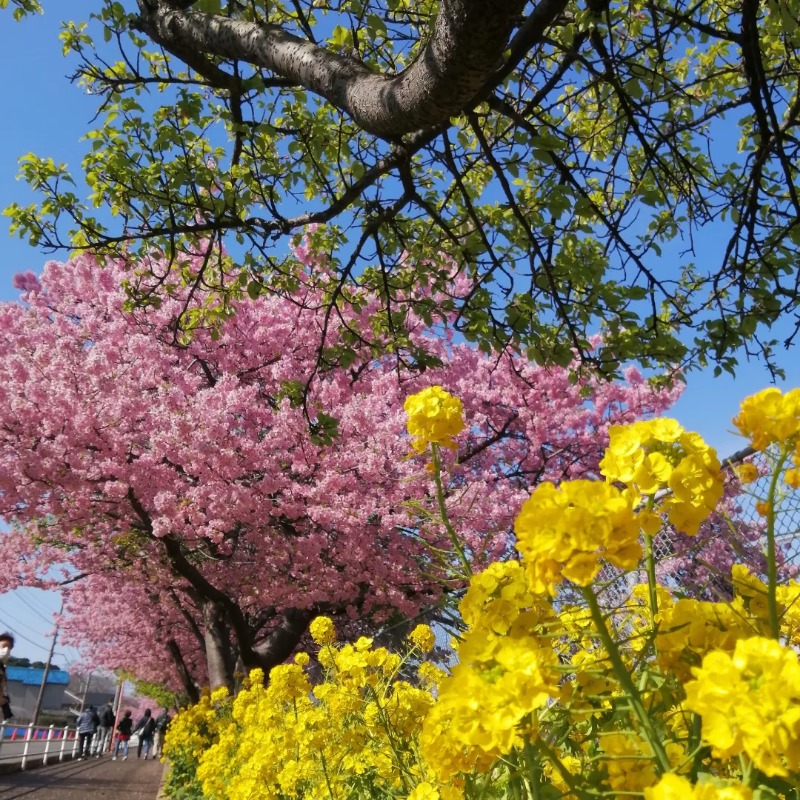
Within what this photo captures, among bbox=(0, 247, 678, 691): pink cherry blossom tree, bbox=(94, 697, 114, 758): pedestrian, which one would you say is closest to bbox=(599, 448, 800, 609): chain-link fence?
bbox=(0, 247, 678, 691): pink cherry blossom tree

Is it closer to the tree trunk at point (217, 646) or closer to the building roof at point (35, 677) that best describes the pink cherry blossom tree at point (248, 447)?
the tree trunk at point (217, 646)

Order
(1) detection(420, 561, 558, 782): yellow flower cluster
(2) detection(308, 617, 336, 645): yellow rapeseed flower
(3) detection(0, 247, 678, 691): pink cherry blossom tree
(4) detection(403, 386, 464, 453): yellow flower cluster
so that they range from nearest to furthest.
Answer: (1) detection(420, 561, 558, 782): yellow flower cluster
(4) detection(403, 386, 464, 453): yellow flower cluster
(2) detection(308, 617, 336, 645): yellow rapeseed flower
(3) detection(0, 247, 678, 691): pink cherry blossom tree

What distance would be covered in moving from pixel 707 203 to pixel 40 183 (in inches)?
176

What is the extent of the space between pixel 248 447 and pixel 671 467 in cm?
Result: 776

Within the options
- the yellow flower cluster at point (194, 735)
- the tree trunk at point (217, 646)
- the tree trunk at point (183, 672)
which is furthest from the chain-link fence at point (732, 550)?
the tree trunk at point (183, 672)

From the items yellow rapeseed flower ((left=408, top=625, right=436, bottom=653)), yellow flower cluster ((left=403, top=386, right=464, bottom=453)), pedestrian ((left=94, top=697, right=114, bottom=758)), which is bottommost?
pedestrian ((left=94, top=697, right=114, bottom=758))

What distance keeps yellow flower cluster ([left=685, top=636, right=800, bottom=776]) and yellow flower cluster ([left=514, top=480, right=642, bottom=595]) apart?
0.19 m

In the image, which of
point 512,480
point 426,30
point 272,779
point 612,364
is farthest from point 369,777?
point 512,480

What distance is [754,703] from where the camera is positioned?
2.51ft

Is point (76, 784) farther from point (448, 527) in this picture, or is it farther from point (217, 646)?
point (448, 527)

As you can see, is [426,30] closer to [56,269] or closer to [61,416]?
[61,416]

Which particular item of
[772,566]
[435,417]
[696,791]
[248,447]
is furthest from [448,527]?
[248,447]

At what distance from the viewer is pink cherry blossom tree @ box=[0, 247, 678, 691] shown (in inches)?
322

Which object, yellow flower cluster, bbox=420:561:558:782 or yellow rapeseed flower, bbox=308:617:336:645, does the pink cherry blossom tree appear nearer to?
yellow rapeseed flower, bbox=308:617:336:645
